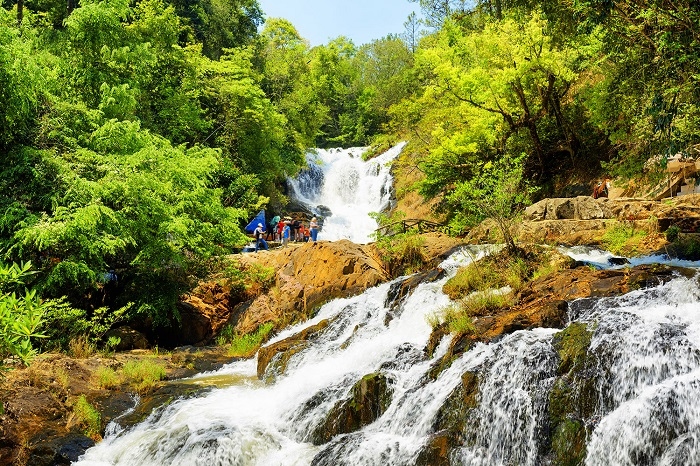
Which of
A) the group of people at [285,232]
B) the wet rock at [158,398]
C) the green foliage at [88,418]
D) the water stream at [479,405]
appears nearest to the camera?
the water stream at [479,405]

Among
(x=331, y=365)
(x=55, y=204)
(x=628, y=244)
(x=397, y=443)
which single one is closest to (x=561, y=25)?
(x=628, y=244)

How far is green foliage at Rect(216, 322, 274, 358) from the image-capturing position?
42.4ft

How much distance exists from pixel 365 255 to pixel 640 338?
908 centimetres

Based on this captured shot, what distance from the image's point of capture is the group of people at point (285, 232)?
1991cm

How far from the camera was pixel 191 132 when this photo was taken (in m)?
21.2

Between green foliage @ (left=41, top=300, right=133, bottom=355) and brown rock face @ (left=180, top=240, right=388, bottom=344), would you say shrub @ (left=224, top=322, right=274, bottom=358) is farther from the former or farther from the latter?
green foliage @ (left=41, top=300, right=133, bottom=355)

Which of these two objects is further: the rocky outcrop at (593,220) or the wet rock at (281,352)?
the rocky outcrop at (593,220)

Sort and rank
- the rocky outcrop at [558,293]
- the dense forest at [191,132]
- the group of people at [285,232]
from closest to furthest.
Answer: the rocky outcrop at [558,293]
the dense forest at [191,132]
the group of people at [285,232]

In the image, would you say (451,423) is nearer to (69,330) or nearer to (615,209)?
(69,330)

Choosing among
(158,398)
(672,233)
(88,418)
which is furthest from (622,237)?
(88,418)

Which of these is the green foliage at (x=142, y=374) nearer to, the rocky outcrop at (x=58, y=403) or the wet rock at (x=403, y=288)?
the rocky outcrop at (x=58, y=403)

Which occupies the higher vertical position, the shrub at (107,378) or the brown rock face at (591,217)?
the brown rock face at (591,217)

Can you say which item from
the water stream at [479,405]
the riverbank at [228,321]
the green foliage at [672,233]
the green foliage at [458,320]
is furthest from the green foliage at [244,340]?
the green foliage at [672,233]

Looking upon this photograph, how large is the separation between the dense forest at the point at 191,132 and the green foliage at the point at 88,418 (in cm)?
191
